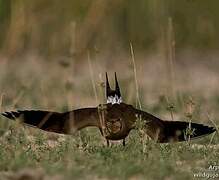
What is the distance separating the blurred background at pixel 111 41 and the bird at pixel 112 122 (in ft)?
9.43

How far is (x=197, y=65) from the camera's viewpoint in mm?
9445

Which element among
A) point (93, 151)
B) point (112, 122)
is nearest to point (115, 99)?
point (112, 122)

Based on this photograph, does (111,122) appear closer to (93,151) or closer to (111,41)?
(93,151)

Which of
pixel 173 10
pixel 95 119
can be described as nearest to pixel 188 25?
pixel 173 10

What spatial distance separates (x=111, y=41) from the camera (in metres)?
8.98

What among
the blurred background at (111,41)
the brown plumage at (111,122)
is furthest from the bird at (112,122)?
Answer: the blurred background at (111,41)

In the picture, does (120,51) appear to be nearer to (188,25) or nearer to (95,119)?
(188,25)

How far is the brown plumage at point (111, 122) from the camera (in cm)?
448

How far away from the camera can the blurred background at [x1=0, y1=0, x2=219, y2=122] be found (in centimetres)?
812

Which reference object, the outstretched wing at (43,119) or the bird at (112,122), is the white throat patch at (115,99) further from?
the outstretched wing at (43,119)

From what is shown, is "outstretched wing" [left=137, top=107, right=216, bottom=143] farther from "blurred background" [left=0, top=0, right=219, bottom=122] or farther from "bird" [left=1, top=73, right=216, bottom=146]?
"blurred background" [left=0, top=0, right=219, bottom=122]

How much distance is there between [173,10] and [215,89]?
0.85m

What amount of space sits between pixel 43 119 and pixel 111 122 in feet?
1.27

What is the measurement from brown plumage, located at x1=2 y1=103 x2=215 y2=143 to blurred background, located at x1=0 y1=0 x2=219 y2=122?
288 centimetres
